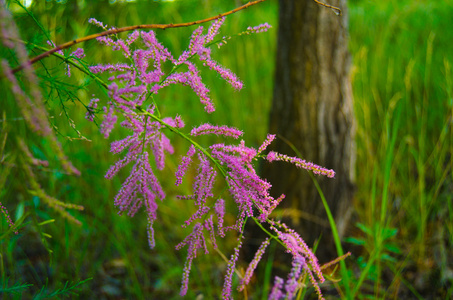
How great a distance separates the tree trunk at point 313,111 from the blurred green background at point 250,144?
191 millimetres

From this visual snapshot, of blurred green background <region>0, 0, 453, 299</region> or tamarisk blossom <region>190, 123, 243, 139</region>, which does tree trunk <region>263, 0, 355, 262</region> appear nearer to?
blurred green background <region>0, 0, 453, 299</region>

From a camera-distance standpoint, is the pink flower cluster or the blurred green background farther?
the blurred green background

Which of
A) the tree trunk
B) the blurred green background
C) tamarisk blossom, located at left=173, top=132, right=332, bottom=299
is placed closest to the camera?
tamarisk blossom, located at left=173, top=132, right=332, bottom=299

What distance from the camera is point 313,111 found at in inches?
77.9

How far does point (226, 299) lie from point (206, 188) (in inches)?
7.8

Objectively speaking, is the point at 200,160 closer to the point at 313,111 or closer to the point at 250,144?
the point at 313,111

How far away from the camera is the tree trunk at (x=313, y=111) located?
6.30ft

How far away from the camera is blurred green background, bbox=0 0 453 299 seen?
1804 millimetres

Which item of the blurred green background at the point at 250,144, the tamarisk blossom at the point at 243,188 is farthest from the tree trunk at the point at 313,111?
the tamarisk blossom at the point at 243,188

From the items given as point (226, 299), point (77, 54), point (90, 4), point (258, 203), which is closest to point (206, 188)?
point (258, 203)

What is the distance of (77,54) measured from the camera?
0.73 m

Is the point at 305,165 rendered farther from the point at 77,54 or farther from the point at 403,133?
the point at 403,133

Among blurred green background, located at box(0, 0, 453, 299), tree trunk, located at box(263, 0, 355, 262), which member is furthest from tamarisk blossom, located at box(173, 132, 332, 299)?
tree trunk, located at box(263, 0, 355, 262)

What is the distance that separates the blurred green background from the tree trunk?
0.63ft
